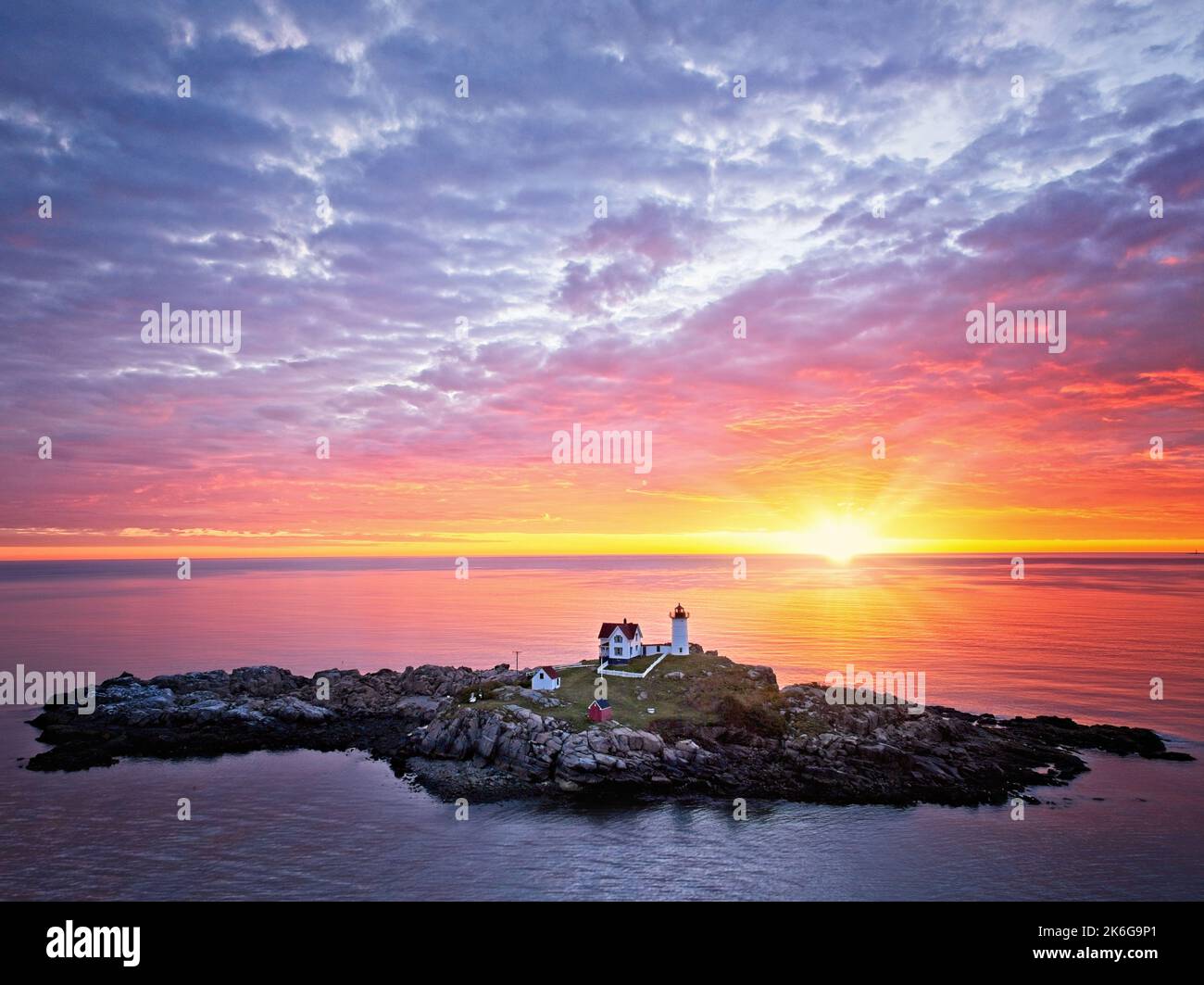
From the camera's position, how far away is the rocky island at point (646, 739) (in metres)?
51.2

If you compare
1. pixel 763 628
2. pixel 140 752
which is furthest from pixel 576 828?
pixel 763 628

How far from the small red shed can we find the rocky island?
0.73 m

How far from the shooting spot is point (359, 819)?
46031 millimetres

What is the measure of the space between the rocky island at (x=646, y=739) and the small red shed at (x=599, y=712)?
731 millimetres

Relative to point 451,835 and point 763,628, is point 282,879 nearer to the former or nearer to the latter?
point 451,835

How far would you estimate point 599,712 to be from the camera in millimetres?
57125

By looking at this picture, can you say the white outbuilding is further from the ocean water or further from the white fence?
the ocean water

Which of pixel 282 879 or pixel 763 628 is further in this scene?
pixel 763 628

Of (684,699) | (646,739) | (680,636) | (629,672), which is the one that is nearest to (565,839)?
(646,739)

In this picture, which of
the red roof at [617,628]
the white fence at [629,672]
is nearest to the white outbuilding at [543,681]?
the white fence at [629,672]

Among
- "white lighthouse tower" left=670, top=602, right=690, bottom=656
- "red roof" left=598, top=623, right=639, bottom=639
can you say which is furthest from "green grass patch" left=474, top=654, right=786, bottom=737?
"white lighthouse tower" left=670, top=602, right=690, bottom=656

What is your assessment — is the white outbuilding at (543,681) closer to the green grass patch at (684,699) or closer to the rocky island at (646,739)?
the green grass patch at (684,699)

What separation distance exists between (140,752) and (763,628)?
105350 mm

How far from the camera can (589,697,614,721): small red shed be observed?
187ft
